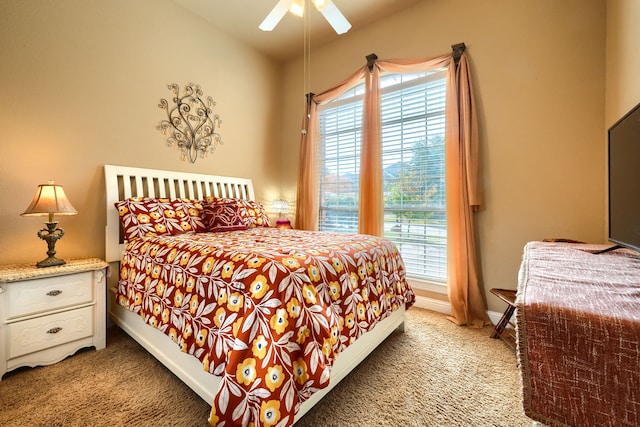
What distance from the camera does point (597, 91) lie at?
1.95 meters

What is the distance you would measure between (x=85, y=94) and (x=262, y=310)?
100 inches

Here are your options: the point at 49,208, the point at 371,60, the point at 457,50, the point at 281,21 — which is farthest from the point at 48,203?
the point at 457,50

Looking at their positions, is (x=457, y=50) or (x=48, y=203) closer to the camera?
(x=48, y=203)

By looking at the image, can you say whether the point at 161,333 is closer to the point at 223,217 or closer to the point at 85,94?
the point at 223,217

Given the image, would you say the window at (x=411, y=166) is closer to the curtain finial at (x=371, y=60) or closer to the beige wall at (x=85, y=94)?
the curtain finial at (x=371, y=60)

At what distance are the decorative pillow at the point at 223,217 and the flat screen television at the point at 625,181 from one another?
103 inches

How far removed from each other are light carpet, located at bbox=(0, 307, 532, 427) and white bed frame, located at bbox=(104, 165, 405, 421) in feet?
0.34

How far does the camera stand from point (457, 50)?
2.46 metres

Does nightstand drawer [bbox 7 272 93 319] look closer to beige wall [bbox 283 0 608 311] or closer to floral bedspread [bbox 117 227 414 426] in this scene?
floral bedspread [bbox 117 227 414 426]

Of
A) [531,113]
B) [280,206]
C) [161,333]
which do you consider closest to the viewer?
[161,333]

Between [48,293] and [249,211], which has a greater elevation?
[249,211]

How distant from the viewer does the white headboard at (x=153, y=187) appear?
7.36 feet

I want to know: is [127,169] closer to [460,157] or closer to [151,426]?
[151,426]

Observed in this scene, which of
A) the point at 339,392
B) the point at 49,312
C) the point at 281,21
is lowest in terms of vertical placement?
the point at 339,392
